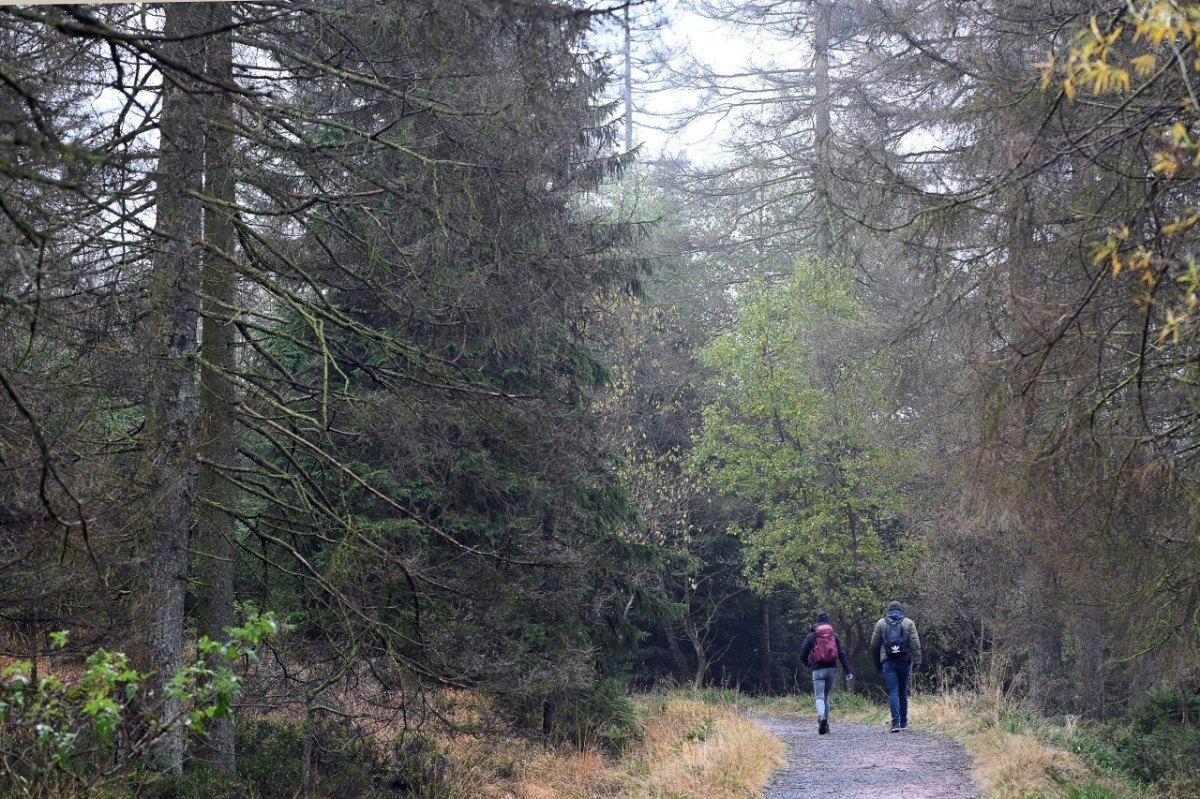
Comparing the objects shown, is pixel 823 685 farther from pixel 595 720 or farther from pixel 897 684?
pixel 595 720

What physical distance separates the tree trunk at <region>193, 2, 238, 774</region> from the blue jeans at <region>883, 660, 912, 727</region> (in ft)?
27.7

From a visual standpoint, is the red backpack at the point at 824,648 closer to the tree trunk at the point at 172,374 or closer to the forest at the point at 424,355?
the forest at the point at 424,355

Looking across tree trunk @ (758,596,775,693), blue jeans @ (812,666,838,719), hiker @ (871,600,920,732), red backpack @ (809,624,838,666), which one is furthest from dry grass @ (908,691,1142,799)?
tree trunk @ (758,596,775,693)

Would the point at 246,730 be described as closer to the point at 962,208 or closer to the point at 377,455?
the point at 377,455

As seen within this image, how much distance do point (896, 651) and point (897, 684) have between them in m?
0.63

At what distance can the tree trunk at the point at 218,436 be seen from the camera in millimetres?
8531

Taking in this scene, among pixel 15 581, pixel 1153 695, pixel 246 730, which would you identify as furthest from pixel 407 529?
pixel 1153 695

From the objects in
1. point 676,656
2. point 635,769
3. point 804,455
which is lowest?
point 676,656

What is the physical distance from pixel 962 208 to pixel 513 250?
11.6ft

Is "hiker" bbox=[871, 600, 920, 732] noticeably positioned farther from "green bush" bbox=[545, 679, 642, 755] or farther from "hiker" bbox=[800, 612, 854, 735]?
"green bush" bbox=[545, 679, 642, 755]

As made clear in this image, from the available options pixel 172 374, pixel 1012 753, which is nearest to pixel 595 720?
pixel 1012 753

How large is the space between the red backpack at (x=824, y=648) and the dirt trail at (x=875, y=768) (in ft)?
3.40

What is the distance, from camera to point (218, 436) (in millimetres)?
8609

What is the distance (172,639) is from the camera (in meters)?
8.76
